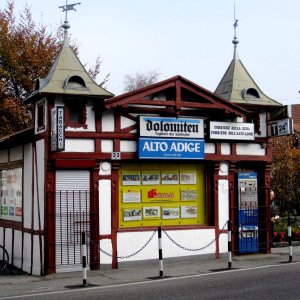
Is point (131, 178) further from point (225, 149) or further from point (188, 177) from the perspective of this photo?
point (225, 149)

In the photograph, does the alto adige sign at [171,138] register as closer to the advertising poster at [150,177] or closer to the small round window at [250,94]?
the advertising poster at [150,177]

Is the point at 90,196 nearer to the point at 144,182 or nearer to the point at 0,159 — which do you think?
the point at 144,182

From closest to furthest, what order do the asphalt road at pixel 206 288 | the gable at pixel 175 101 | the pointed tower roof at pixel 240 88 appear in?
the asphalt road at pixel 206 288, the gable at pixel 175 101, the pointed tower roof at pixel 240 88

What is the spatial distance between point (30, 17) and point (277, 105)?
16.9 m

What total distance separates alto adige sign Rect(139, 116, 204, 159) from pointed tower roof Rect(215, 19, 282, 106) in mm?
2013

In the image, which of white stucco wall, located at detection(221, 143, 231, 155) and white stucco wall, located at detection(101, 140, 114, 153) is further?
white stucco wall, located at detection(221, 143, 231, 155)

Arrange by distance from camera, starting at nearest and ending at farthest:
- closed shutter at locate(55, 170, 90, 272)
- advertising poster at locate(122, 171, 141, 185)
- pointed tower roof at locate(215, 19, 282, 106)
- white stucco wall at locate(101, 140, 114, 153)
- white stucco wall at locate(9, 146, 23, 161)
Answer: closed shutter at locate(55, 170, 90, 272)
white stucco wall at locate(101, 140, 114, 153)
advertising poster at locate(122, 171, 141, 185)
white stucco wall at locate(9, 146, 23, 161)
pointed tower roof at locate(215, 19, 282, 106)

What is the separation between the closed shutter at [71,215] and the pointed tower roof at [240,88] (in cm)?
556

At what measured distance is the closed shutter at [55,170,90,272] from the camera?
48.5ft

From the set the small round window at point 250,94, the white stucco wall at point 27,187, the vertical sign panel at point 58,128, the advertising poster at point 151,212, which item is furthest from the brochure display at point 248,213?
the white stucco wall at point 27,187

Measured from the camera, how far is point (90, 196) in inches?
598

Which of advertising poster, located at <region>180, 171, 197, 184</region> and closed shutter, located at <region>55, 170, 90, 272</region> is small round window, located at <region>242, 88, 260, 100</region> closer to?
advertising poster, located at <region>180, 171, 197, 184</region>

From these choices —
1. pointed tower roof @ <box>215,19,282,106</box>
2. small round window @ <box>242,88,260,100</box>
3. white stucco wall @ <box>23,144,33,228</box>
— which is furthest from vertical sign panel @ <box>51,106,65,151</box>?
small round window @ <box>242,88,260,100</box>

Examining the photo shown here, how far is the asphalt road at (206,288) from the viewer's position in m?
10.8
